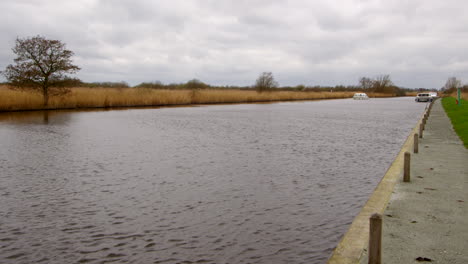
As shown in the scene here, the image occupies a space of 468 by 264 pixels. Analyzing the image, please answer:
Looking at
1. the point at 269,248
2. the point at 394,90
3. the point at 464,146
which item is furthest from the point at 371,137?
the point at 394,90

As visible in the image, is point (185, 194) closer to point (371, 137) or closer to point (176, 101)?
point (371, 137)

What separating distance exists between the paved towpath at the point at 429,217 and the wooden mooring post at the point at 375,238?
0.40m

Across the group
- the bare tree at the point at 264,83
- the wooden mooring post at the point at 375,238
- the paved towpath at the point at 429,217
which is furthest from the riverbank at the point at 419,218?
the bare tree at the point at 264,83

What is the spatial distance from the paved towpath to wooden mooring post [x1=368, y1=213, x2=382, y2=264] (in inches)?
15.7

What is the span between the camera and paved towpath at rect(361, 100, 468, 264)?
5.23 meters

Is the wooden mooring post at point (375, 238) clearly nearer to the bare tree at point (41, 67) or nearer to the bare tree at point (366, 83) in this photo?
the bare tree at point (41, 67)

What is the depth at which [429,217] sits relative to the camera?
6.62 meters

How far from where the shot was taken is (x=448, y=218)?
6590 millimetres

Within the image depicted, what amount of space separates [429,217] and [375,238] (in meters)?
2.64

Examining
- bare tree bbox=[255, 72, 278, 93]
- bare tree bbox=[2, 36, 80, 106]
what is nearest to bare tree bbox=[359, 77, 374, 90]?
bare tree bbox=[255, 72, 278, 93]

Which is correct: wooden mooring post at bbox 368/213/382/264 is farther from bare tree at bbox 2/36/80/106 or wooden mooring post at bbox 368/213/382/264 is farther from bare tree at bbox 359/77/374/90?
bare tree at bbox 359/77/374/90

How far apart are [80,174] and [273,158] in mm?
6060

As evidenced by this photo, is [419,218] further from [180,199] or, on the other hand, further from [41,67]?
[41,67]

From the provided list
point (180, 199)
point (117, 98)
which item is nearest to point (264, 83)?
point (117, 98)
